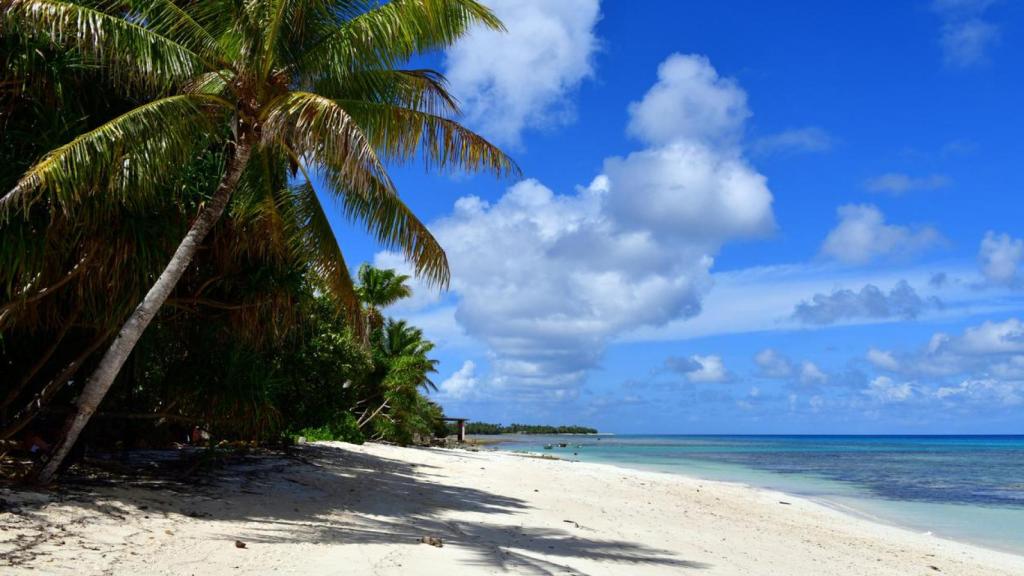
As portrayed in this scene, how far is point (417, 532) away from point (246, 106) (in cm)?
523

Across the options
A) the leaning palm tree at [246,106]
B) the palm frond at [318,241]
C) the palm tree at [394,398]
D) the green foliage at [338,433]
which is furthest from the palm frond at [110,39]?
the palm tree at [394,398]

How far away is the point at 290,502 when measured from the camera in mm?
9086

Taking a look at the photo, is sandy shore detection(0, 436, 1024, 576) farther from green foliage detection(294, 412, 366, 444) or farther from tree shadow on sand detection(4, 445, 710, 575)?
green foliage detection(294, 412, 366, 444)

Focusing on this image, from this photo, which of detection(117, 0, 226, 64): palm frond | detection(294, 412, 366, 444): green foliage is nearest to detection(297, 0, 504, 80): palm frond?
detection(117, 0, 226, 64): palm frond

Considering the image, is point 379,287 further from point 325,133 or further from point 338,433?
point 325,133

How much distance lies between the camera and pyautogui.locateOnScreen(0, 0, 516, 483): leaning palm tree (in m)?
7.04

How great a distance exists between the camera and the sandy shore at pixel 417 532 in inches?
233

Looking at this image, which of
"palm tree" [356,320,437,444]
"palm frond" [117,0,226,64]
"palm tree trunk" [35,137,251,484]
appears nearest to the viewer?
"palm tree trunk" [35,137,251,484]

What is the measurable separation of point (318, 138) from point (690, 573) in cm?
584

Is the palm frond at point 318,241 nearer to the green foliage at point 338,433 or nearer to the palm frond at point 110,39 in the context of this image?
the palm frond at point 110,39

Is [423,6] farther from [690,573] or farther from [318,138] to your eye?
[690,573]

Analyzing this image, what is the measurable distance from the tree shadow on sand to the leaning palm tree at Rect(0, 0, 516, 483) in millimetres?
1697

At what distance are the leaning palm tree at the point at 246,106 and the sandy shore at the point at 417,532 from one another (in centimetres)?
165

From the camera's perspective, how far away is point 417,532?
7.81m
